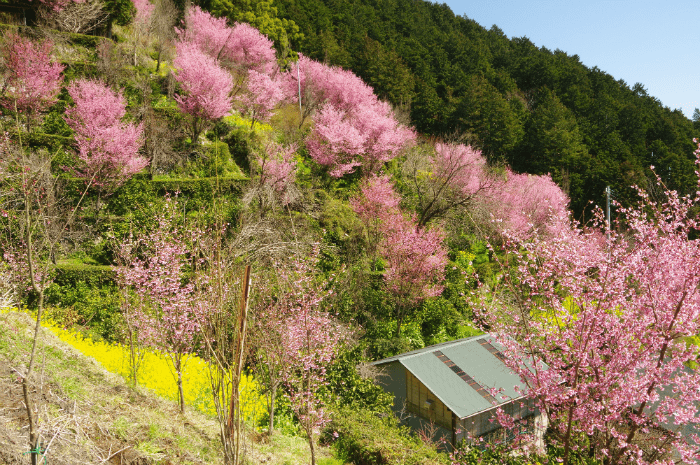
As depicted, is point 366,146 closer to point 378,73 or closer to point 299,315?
point 378,73

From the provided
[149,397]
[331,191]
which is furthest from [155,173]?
[149,397]

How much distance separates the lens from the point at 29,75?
17.2 metres

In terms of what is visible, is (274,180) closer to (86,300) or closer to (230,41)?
(86,300)

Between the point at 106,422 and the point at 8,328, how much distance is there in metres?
4.38

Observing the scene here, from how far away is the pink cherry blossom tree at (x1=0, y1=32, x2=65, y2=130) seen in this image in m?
16.7

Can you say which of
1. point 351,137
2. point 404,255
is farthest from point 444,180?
point 404,255

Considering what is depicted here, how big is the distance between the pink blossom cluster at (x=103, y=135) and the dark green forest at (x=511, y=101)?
19.5m

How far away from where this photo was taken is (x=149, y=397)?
785 centimetres

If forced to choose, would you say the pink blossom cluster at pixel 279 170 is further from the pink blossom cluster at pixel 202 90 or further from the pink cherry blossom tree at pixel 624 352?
the pink cherry blossom tree at pixel 624 352

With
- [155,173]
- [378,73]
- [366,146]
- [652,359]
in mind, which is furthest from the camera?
[378,73]

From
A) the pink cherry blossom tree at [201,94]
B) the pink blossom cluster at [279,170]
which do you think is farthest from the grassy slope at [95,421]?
the pink cherry blossom tree at [201,94]

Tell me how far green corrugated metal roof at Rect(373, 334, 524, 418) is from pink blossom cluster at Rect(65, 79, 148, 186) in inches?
498

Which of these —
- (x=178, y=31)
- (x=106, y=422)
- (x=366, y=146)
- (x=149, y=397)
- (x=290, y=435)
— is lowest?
(x=290, y=435)

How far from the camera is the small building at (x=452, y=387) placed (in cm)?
1055
